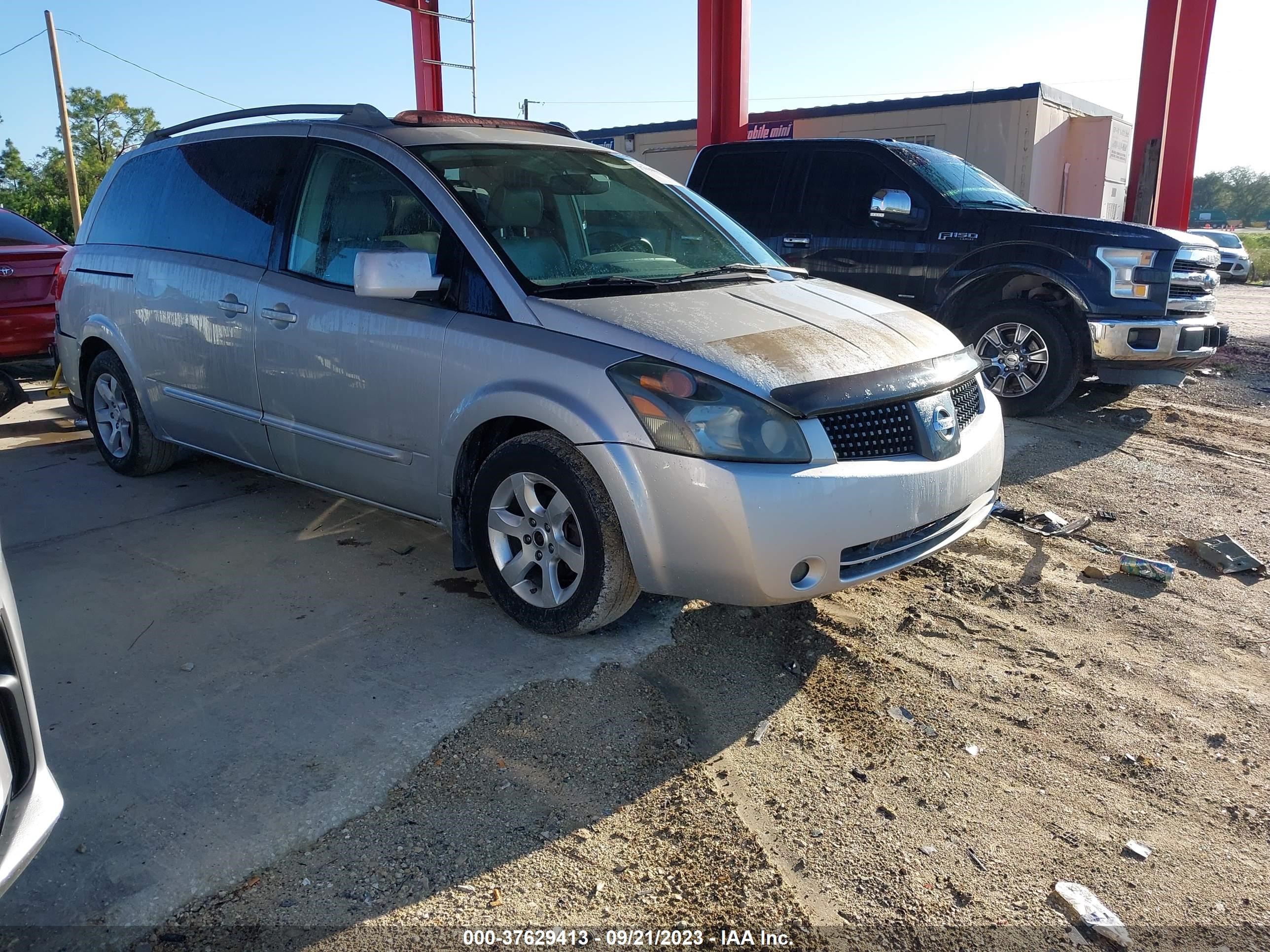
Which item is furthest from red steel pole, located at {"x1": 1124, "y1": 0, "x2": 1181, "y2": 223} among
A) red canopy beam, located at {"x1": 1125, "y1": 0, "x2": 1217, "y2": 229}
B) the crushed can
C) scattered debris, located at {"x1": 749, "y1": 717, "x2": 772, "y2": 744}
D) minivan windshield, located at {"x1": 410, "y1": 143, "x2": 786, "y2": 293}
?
scattered debris, located at {"x1": 749, "y1": 717, "x2": 772, "y2": 744}

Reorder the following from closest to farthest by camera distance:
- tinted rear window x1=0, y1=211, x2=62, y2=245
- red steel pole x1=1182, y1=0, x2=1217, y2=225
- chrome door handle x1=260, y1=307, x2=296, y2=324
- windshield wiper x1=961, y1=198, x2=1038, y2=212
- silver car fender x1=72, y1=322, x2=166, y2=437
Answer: chrome door handle x1=260, y1=307, x2=296, y2=324 → silver car fender x1=72, y1=322, x2=166, y2=437 → windshield wiper x1=961, y1=198, x2=1038, y2=212 → tinted rear window x1=0, y1=211, x2=62, y2=245 → red steel pole x1=1182, y1=0, x2=1217, y2=225

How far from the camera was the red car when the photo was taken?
7.67m

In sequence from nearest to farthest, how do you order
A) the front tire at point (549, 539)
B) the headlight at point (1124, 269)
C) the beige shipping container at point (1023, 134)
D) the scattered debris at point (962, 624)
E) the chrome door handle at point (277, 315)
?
1. the front tire at point (549, 539)
2. the scattered debris at point (962, 624)
3. the chrome door handle at point (277, 315)
4. the headlight at point (1124, 269)
5. the beige shipping container at point (1023, 134)

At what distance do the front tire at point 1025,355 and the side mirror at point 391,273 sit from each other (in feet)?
15.7

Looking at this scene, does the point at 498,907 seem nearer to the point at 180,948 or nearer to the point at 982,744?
the point at 180,948

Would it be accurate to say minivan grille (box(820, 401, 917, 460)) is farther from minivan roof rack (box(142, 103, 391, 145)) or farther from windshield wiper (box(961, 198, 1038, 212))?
windshield wiper (box(961, 198, 1038, 212))

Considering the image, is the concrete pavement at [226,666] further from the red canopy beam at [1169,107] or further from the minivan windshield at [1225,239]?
the minivan windshield at [1225,239]

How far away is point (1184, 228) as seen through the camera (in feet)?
39.7

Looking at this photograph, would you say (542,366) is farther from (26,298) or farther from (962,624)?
(26,298)

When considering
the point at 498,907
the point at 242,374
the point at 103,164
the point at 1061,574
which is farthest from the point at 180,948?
the point at 103,164

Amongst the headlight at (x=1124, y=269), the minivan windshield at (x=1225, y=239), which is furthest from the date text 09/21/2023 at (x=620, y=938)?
the minivan windshield at (x=1225, y=239)

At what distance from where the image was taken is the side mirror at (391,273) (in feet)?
11.8

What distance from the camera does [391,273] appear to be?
3.61 meters

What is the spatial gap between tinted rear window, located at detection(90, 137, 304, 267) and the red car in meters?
2.77
